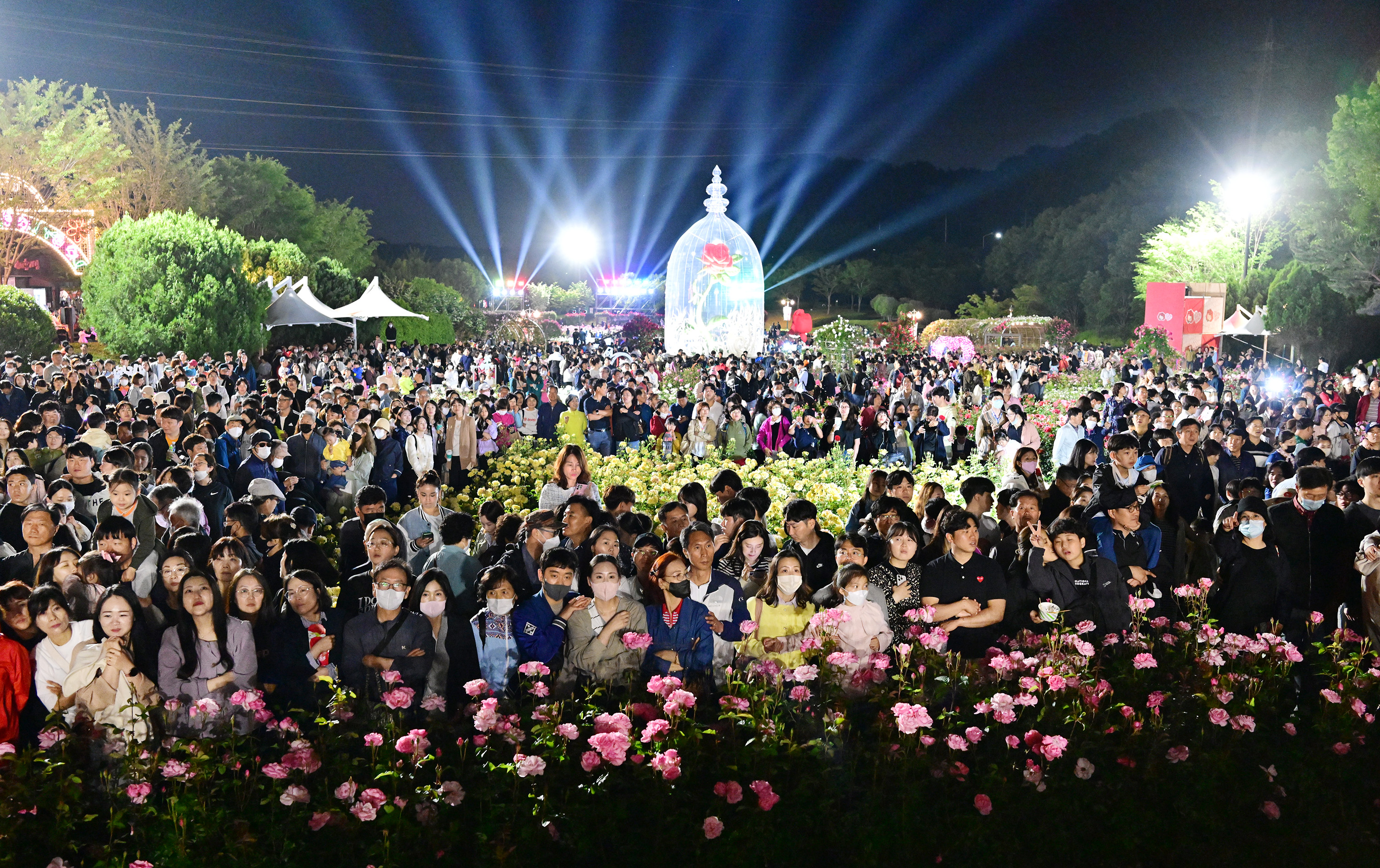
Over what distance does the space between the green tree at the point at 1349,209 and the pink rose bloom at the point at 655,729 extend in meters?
31.9

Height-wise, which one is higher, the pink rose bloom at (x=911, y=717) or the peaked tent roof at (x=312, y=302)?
the peaked tent roof at (x=312, y=302)

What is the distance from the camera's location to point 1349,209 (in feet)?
99.2

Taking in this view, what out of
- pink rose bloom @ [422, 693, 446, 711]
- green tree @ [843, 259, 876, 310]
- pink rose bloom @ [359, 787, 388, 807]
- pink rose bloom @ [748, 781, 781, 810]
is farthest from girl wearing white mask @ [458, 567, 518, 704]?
green tree @ [843, 259, 876, 310]

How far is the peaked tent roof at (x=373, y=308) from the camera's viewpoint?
107 ft

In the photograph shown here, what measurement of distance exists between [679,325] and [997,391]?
21517 millimetres

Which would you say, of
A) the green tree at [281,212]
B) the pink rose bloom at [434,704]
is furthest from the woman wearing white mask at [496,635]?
the green tree at [281,212]

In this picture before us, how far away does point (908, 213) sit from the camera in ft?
297

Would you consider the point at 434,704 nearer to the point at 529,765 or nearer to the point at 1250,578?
the point at 529,765

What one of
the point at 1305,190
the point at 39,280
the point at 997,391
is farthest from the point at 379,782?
the point at 39,280

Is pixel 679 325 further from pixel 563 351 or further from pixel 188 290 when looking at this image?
pixel 188 290

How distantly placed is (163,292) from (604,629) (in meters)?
25.5

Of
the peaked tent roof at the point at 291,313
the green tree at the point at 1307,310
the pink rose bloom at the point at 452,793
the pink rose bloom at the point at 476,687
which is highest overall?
the peaked tent roof at the point at 291,313

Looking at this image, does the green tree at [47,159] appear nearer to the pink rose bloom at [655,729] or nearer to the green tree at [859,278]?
the pink rose bloom at [655,729]

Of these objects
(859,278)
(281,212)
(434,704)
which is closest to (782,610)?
(434,704)
